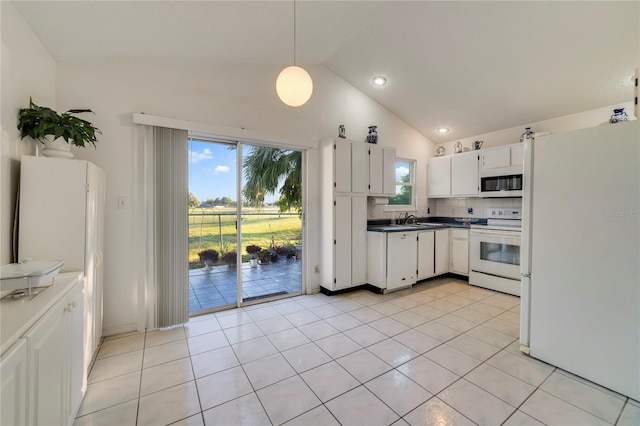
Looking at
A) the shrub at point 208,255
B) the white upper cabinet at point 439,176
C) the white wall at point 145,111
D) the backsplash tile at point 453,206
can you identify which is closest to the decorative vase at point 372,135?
the white wall at point 145,111

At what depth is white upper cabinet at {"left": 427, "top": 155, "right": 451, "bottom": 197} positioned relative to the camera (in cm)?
472

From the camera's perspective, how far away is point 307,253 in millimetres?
3715

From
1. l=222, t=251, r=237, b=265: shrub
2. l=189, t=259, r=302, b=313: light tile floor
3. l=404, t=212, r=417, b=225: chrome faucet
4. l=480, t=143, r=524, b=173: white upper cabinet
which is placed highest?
l=480, t=143, r=524, b=173: white upper cabinet

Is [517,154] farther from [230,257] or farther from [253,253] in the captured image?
[230,257]

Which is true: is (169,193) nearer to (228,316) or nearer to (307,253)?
(228,316)

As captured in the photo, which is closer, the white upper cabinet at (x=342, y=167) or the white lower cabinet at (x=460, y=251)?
the white upper cabinet at (x=342, y=167)

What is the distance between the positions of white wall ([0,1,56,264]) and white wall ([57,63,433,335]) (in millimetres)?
448

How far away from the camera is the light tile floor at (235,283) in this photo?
127 inches

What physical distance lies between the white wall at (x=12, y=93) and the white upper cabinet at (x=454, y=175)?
5.26 m

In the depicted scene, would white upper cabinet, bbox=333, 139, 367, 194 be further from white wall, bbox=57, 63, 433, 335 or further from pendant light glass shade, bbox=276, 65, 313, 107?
pendant light glass shade, bbox=276, 65, 313, 107

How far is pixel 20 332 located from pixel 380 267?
3415 mm

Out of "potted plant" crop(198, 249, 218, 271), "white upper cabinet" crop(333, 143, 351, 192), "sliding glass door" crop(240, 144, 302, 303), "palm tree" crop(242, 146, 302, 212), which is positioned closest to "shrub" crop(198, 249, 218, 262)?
"potted plant" crop(198, 249, 218, 271)

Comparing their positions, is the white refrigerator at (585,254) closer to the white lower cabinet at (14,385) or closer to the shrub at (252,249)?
the shrub at (252,249)

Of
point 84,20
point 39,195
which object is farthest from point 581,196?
point 84,20
